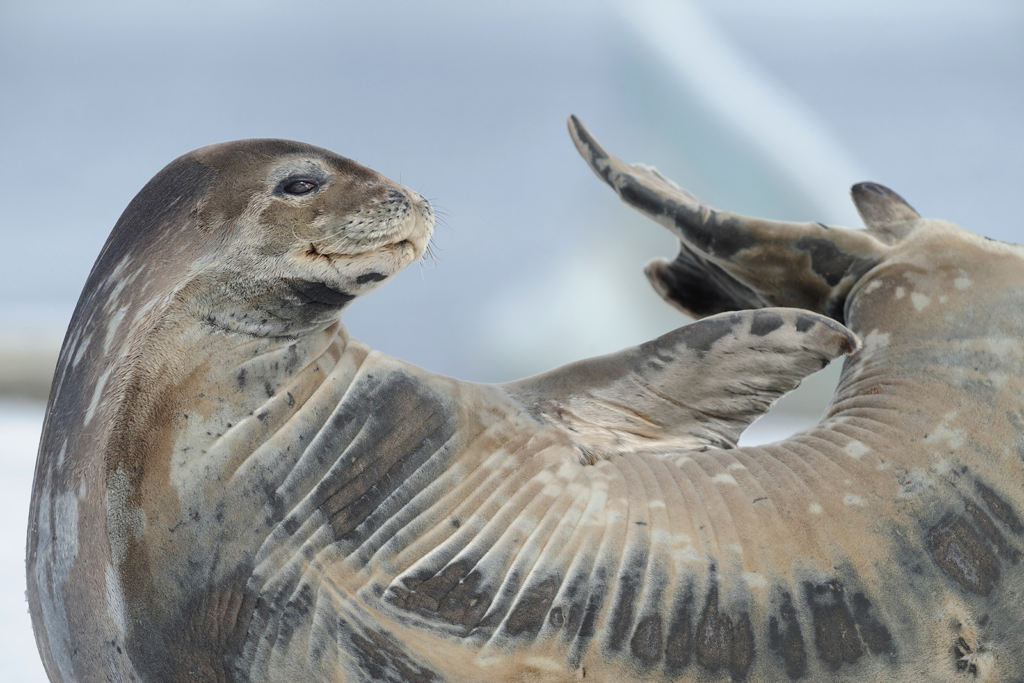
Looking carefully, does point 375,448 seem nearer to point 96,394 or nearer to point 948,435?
point 96,394

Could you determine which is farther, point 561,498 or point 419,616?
point 561,498

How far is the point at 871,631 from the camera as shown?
95cm

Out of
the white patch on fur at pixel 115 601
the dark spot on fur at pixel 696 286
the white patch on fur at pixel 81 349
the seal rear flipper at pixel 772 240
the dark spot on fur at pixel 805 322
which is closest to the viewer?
the white patch on fur at pixel 115 601

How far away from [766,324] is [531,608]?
504mm

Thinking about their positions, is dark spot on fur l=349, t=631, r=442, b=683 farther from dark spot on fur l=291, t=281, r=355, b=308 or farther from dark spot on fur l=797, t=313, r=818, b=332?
dark spot on fur l=797, t=313, r=818, b=332

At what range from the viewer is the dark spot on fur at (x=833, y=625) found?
0.94 m

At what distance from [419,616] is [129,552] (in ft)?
0.92

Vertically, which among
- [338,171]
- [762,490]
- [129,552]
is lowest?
[762,490]

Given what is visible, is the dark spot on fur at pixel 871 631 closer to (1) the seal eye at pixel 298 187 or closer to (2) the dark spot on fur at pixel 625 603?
(2) the dark spot on fur at pixel 625 603

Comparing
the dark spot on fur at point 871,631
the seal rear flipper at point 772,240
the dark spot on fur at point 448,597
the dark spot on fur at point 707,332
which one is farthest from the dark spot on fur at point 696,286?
the dark spot on fur at point 448,597

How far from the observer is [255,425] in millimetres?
949

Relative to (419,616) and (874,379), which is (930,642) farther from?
(419,616)

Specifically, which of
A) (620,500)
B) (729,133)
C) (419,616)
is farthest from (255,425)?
(729,133)

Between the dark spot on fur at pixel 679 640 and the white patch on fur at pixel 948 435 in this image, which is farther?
the white patch on fur at pixel 948 435
